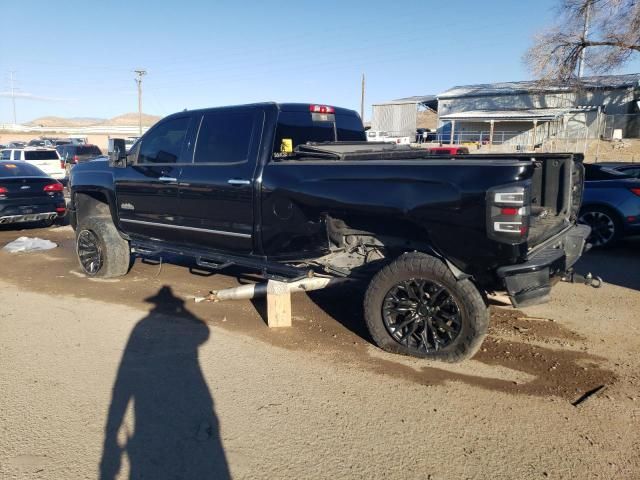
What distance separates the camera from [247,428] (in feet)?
10.9

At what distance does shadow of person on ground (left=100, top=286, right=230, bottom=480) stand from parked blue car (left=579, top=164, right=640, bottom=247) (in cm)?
665

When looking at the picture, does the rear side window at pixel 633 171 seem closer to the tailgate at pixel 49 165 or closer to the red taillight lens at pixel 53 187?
the red taillight lens at pixel 53 187

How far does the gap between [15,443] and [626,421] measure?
3857 millimetres

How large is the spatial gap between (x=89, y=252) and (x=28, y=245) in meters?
3.15

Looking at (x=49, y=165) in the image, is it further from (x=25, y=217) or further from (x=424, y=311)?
(x=424, y=311)

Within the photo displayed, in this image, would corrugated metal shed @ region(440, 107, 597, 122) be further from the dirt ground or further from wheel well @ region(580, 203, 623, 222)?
the dirt ground

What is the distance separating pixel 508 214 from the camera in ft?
11.8

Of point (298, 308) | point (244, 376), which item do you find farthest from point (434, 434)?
point (298, 308)

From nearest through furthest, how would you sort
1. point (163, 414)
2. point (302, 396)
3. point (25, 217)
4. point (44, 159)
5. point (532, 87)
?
point (163, 414) → point (302, 396) → point (25, 217) → point (44, 159) → point (532, 87)

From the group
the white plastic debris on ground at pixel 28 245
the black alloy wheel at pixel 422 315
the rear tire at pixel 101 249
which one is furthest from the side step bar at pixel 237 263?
the white plastic debris on ground at pixel 28 245

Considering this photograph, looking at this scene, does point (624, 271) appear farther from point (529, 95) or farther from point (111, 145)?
point (529, 95)

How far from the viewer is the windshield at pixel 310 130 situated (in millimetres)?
5207

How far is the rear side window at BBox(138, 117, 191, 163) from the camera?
19.2 feet

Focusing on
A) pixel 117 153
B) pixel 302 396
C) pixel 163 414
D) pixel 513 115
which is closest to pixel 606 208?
pixel 302 396
